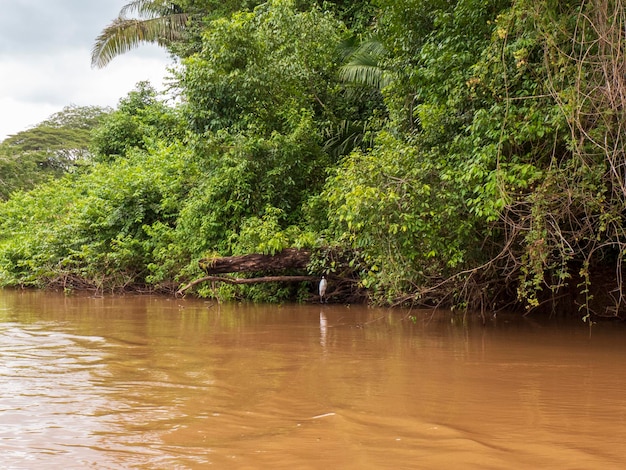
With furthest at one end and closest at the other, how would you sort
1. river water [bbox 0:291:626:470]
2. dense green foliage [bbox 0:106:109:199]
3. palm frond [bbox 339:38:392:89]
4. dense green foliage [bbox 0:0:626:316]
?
1. dense green foliage [bbox 0:106:109:199]
2. palm frond [bbox 339:38:392:89]
3. dense green foliage [bbox 0:0:626:316]
4. river water [bbox 0:291:626:470]

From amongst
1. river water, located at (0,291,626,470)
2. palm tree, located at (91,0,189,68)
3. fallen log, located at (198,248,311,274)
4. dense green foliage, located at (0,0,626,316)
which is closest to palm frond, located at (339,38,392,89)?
dense green foliage, located at (0,0,626,316)

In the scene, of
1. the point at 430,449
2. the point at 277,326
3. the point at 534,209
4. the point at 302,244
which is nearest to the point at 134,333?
the point at 277,326

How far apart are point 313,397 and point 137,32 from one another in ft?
69.7

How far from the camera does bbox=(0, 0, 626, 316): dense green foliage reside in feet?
22.5

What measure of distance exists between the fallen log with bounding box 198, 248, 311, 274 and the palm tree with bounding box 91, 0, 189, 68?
1363 cm

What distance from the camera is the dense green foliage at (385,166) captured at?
22.5ft

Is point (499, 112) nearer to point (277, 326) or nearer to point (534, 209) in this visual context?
point (534, 209)

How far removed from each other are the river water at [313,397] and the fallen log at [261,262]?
3273 mm

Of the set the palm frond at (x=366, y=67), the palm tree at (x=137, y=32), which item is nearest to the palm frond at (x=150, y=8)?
the palm tree at (x=137, y=32)

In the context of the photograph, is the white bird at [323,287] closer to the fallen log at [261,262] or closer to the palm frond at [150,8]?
the fallen log at [261,262]

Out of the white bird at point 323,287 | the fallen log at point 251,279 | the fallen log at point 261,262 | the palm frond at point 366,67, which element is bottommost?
the white bird at point 323,287

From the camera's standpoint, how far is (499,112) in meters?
7.40

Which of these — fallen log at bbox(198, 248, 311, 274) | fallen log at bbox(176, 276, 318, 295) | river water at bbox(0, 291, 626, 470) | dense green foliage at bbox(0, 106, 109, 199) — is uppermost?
dense green foliage at bbox(0, 106, 109, 199)

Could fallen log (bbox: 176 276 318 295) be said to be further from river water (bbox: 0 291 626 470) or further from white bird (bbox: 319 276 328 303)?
river water (bbox: 0 291 626 470)
